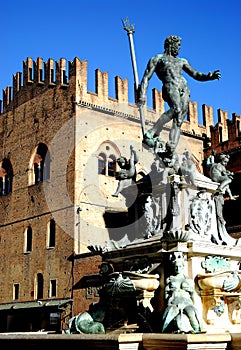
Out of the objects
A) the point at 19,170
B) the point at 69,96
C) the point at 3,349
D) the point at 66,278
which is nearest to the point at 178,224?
the point at 3,349

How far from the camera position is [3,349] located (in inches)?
253

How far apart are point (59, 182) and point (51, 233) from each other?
2.31 meters

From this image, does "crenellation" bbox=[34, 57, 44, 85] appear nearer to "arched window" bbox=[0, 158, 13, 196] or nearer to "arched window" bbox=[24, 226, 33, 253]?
"arched window" bbox=[0, 158, 13, 196]

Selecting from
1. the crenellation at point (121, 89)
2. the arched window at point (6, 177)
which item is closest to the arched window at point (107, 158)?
the crenellation at point (121, 89)

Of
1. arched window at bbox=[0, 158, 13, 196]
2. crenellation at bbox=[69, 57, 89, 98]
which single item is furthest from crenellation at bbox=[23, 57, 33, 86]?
arched window at bbox=[0, 158, 13, 196]

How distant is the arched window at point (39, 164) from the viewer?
25125 millimetres

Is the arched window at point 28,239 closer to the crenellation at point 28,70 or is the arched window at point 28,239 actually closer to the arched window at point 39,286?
the arched window at point 39,286

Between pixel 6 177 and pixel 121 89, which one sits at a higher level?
pixel 121 89

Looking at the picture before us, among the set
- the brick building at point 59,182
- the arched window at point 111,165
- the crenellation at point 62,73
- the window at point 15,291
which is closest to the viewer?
the brick building at point 59,182

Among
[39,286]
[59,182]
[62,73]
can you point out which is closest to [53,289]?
[39,286]

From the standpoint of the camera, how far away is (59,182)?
23781 mm

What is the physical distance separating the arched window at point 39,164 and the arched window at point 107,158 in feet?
8.25

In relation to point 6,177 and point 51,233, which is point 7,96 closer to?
point 6,177

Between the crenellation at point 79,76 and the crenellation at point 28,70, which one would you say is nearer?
the crenellation at point 79,76
